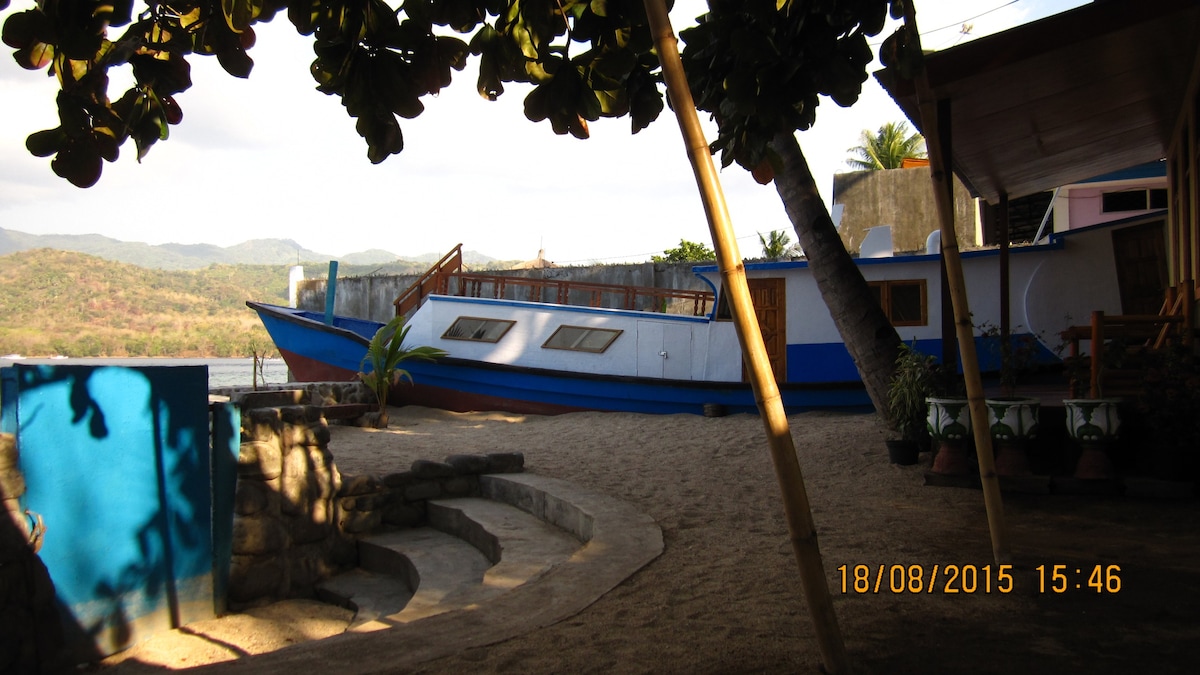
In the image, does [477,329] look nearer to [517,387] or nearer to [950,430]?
[517,387]

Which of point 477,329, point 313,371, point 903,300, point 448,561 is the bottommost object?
point 448,561

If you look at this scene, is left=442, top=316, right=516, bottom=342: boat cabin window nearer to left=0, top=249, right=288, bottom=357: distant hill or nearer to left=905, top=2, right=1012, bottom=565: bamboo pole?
left=905, top=2, right=1012, bottom=565: bamboo pole

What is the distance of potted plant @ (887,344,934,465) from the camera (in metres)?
6.38

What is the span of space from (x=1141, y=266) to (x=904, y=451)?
5160mm

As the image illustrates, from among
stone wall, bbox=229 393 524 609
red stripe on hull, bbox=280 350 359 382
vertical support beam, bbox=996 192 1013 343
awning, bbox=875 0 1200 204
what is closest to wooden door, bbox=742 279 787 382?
awning, bbox=875 0 1200 204

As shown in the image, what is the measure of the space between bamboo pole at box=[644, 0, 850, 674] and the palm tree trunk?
5.34 m

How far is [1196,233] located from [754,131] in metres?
5.25

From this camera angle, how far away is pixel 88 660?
444 centimetres

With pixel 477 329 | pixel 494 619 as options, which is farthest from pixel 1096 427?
pixel 477 329

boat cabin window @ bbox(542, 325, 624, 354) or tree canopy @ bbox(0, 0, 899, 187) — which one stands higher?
tree canopy @ bbox(0, 0, 899, 187)

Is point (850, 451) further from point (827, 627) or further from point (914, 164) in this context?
point (914, 164)

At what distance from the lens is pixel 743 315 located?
222 cm

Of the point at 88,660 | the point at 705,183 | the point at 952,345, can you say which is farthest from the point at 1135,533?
the point at 88,660

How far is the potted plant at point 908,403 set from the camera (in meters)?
6.38
